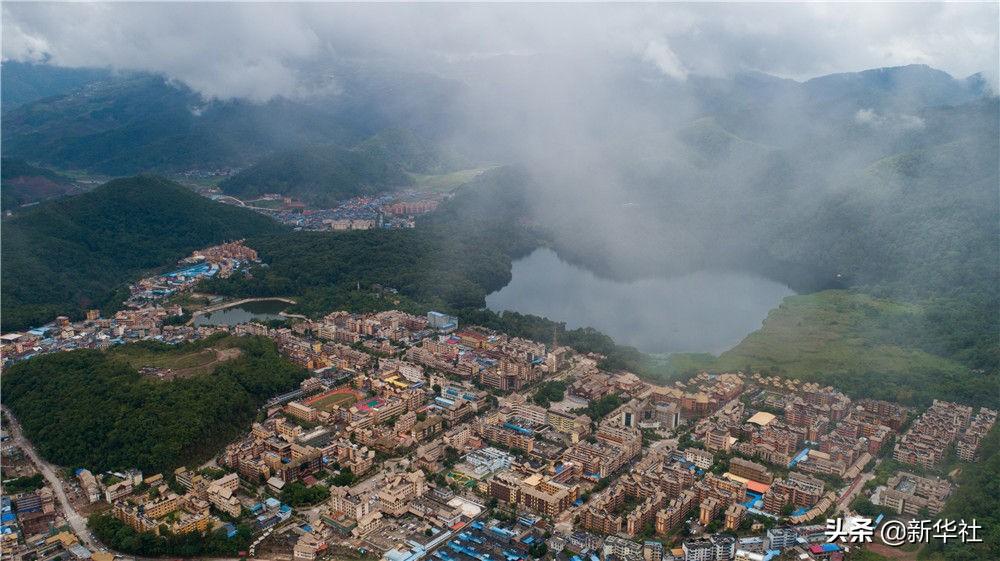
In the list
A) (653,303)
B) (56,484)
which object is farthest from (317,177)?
(56,484)

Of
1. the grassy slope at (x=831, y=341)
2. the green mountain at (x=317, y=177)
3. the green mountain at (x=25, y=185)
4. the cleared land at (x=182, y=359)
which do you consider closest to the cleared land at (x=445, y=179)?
the green mountain at (x=317, y=177)

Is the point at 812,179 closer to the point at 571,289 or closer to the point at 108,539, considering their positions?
the point at 571,289

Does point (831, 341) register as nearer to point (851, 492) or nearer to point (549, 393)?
point (851, 492)

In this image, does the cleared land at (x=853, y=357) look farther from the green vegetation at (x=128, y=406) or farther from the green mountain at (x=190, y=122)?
the green mountain at (x=190, y=122)

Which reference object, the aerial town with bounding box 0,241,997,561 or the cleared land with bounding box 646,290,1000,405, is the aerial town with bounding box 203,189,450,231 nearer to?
the aerial town with bounding box 0,241,997,561

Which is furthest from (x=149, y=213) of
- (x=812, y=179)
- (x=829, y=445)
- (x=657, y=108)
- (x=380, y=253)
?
(x=657, y=108)
